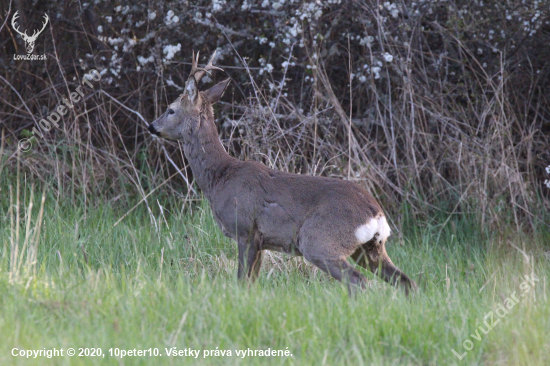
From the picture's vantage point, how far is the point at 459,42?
24.5 feet

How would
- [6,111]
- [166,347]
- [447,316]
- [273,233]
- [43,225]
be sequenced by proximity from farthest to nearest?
[6,111] → [43,225] → [273,233] → [447,316] → [166,347]

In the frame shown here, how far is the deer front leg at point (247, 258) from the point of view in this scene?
16.6 ft

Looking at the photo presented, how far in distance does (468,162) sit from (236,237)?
10.2 feet

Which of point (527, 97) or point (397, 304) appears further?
point (527, 97)

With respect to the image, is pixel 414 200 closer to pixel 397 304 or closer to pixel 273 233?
pixel 273 233

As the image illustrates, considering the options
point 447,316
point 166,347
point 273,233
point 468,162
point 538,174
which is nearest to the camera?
point 166,347

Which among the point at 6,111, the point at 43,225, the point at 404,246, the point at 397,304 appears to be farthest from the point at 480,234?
the point at 6,111

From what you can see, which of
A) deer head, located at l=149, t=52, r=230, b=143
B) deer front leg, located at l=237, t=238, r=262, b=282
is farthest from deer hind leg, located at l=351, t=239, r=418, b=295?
deer head, located at l=149, t=52, r=230, b=143

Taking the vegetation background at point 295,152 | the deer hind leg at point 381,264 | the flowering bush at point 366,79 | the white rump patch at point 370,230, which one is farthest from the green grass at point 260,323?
the flowering bush at point 366,79

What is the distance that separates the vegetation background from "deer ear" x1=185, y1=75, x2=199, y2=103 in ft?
3.58

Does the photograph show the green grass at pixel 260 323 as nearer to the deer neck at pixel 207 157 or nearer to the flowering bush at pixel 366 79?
the deer neck at pixel 207 157

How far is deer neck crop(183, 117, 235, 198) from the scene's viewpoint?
5547 millimetres

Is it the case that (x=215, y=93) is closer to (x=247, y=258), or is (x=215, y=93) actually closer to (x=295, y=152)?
(x=247, y=258)

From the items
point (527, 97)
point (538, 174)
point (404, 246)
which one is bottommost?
point (404, 246)
